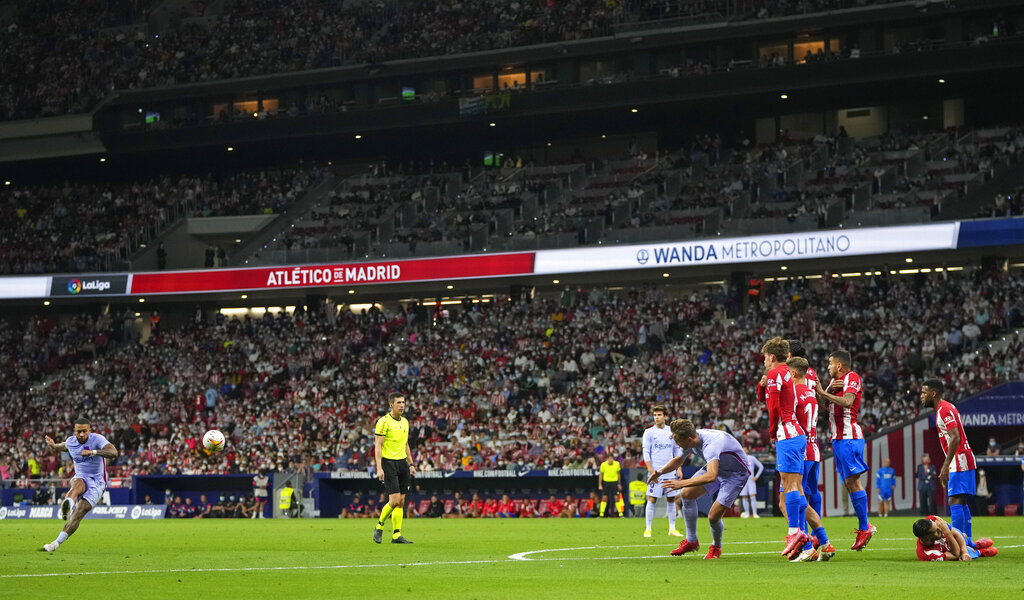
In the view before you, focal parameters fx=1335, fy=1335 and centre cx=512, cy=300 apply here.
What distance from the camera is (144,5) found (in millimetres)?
72062

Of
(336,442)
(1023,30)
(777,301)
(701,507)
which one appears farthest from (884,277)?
(336,442)

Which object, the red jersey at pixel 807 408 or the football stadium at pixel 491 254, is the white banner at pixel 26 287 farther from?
the red jersey at pixel 807 408

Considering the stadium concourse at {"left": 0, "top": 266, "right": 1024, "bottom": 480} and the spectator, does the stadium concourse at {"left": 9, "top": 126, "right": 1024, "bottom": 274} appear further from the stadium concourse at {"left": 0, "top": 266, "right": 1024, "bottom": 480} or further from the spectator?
the spectator

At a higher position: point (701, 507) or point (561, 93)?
point (561, 93)

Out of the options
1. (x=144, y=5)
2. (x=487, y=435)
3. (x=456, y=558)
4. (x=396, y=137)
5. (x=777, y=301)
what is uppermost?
(x=144, y=5)

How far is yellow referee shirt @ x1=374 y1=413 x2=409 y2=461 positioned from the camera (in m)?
21.7

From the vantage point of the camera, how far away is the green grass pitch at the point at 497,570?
39.7ft

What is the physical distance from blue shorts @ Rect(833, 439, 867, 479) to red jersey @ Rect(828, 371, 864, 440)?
0.09m

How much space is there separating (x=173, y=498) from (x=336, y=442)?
6019mm

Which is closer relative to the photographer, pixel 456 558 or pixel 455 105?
pixel 456 558

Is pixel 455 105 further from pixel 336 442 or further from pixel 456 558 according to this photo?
pixel 456 558

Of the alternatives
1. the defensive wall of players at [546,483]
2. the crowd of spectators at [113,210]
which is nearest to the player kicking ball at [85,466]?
the defensive wall of players at [546,483]

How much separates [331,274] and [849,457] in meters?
41.3

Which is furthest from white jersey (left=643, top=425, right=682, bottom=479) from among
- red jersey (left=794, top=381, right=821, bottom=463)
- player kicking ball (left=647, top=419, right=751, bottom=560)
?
red jersey (left=794, top=381, right=821, bottom=463)
